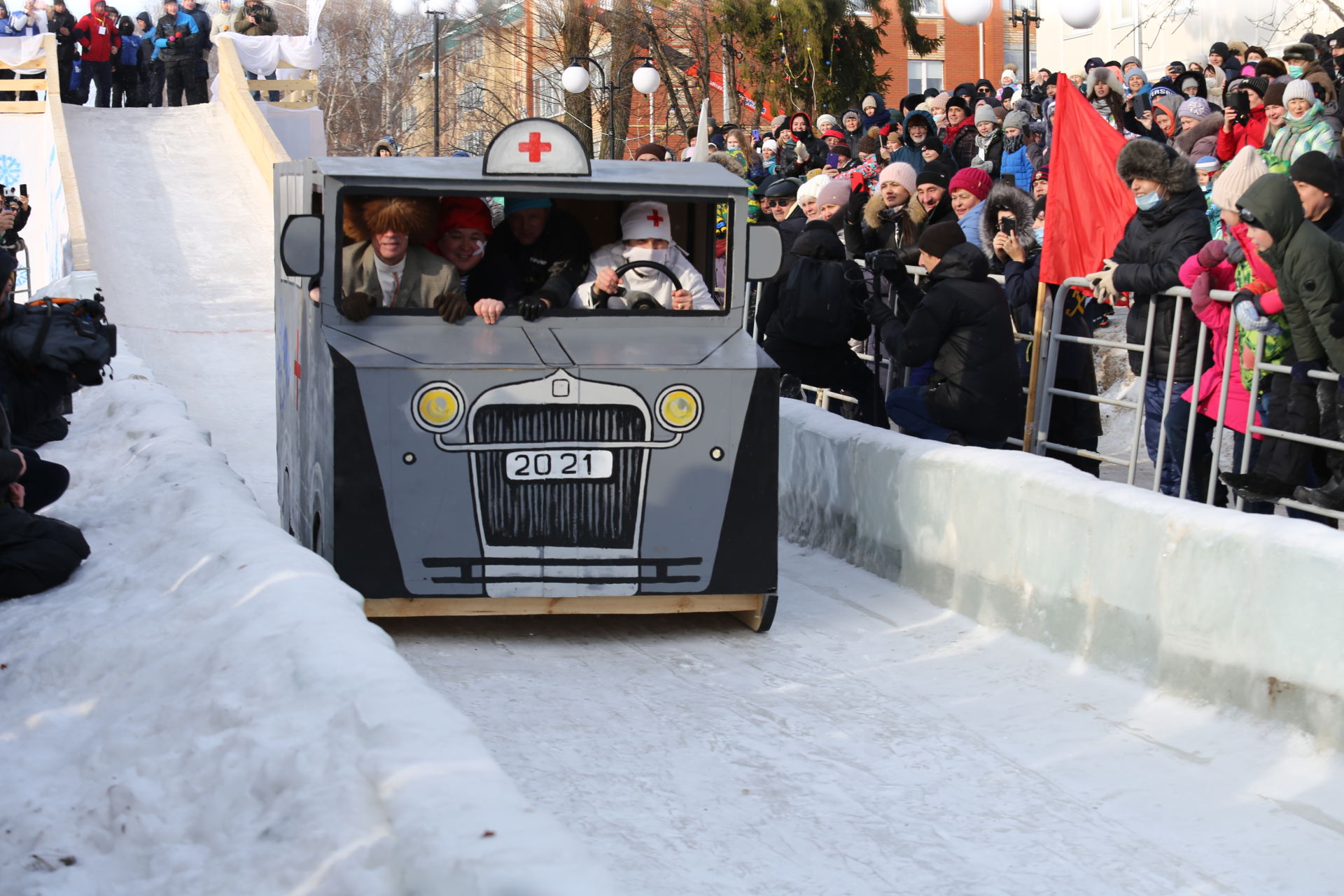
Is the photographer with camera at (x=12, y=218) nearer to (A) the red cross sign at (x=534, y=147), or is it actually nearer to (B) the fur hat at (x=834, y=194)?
(B) the fur hat at (x=834, y=194)

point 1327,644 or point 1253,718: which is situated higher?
point 1327,644

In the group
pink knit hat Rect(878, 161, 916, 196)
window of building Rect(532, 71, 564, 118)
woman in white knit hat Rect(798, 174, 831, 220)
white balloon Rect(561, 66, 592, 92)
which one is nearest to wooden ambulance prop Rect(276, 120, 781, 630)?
woman in white knit hat Rect(798, 174, 831, 220)

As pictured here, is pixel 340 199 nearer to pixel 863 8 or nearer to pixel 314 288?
pixel 314 288

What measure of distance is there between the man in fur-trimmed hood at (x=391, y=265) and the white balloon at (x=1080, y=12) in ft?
54.2

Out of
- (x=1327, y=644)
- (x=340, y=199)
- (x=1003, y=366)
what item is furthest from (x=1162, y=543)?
(x=340, y=199)

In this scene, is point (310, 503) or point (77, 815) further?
point (310, 503)

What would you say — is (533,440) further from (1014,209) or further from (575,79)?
(575,79)

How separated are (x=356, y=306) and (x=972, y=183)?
440cm

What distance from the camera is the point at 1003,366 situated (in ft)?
26.0

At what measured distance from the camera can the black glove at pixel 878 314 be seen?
836 cm

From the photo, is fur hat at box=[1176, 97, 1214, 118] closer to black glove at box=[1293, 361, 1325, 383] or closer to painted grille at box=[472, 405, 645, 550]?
black glove at box=[1293, 361, 1325, 383]

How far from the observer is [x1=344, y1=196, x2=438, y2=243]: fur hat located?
6.46 metres

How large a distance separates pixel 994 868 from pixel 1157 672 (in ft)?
5.84

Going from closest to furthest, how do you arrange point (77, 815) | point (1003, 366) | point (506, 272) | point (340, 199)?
1. point (77, 815)
2. point (340, 199)
3. point (506, 272)
4. point (1003, 366)
